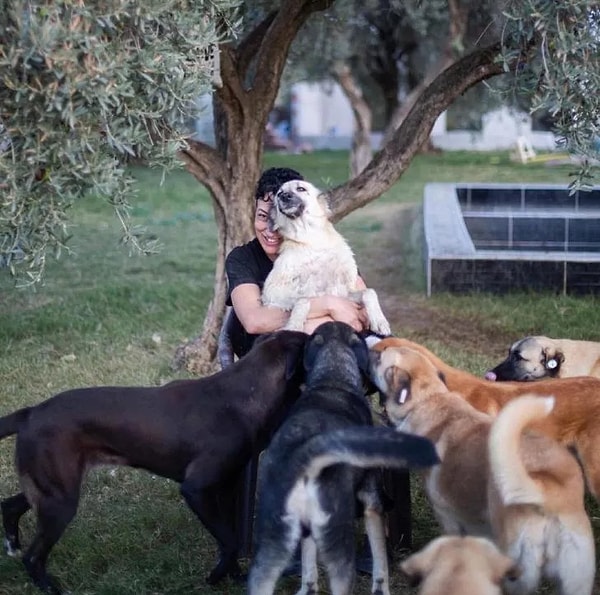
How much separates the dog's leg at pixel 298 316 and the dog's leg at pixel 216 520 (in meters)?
0.94

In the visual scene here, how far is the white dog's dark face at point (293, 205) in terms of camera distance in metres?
5.89

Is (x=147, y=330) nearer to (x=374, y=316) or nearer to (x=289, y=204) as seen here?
(x=289, y=204)

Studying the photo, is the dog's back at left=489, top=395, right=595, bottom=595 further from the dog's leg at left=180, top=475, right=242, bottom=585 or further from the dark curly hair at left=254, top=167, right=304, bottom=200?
the dark curly hair at left=254, top=167, right=304, bottom=200

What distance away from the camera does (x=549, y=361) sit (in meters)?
6.20

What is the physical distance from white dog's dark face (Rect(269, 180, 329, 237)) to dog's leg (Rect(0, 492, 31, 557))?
6.70 feet

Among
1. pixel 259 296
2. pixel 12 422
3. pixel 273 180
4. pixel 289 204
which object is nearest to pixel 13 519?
pixel 12 422

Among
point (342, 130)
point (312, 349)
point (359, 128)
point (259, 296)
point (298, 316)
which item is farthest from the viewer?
point (342, 130)

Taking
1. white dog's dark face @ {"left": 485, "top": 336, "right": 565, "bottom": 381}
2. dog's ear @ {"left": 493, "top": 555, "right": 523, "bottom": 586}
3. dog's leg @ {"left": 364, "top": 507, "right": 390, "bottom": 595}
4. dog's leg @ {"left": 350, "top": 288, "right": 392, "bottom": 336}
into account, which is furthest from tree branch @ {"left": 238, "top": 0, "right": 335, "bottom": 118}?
dog's ear @ {"left": 493, "top": 555, "right": 523, "bottom": 586}

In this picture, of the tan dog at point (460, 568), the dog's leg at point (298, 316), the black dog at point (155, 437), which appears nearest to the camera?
the tan dog at point (460, 568)

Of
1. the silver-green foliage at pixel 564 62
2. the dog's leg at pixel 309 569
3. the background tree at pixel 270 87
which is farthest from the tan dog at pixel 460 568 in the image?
the silver-green foliage at pixel 564 62

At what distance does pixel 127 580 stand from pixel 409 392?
1600mm

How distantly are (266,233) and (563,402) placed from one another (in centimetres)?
199

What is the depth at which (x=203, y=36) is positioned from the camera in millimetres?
4754

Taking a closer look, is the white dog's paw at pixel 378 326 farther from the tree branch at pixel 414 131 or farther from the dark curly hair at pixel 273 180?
the tree branch at pixel 414 131
